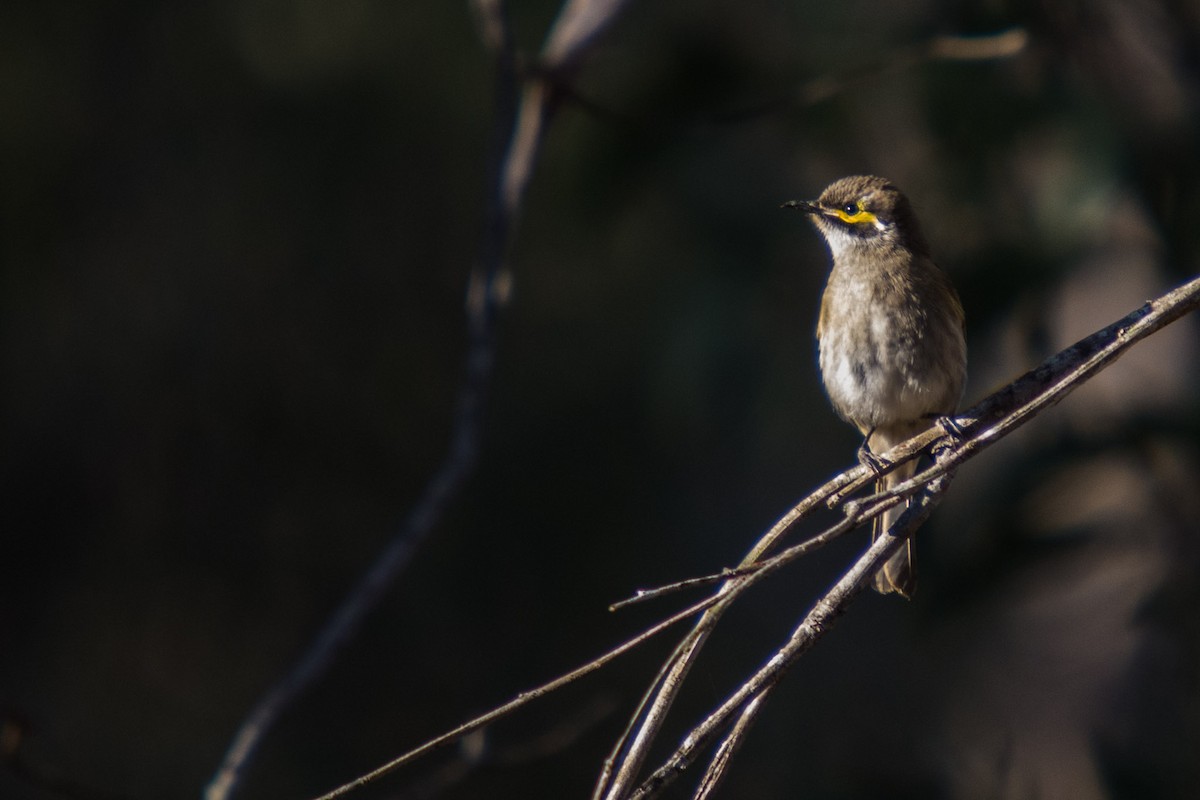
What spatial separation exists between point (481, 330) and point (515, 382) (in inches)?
147

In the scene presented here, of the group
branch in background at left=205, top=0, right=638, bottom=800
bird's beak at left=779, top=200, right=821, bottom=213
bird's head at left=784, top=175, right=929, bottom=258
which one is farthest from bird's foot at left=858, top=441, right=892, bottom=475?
branch in background at left=205, top=0, right=638, bottom=800

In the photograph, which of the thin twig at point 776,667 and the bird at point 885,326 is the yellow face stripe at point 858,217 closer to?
the bird at point 885,326

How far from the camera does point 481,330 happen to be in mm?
4008

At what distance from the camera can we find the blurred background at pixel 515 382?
557 cm

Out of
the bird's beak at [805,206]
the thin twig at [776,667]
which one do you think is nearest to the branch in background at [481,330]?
the bird's beak at [805,206]

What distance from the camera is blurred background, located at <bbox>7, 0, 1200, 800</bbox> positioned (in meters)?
A: 5.57

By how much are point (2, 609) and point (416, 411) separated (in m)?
2.38

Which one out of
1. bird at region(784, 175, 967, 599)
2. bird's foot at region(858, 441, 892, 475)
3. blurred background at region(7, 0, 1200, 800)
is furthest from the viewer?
blurred background at region(7, 0, 1200, 800)

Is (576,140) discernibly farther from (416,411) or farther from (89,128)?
(89,128)

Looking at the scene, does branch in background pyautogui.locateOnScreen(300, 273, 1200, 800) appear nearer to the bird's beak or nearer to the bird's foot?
the bird's foot

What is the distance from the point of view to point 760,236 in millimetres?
5762

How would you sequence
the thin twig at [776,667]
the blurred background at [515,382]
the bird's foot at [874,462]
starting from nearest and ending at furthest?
the thin twig at [776,667], the bird's foot at [874,462], the blurred background at [515,382]

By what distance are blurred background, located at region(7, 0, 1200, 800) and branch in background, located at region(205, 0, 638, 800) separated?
117 centimetres

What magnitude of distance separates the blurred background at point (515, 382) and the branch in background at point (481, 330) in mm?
1171
